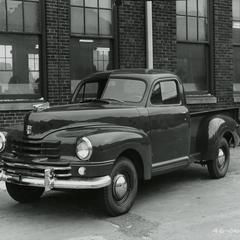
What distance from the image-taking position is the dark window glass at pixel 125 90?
7.30 metres

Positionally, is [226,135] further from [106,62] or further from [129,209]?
[106,62]

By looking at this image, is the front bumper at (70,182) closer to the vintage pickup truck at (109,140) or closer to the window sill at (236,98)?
the vintage pickup truck at (109,140)

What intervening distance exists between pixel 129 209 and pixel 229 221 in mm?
1266

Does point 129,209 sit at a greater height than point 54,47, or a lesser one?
lesser

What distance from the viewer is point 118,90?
7.41m

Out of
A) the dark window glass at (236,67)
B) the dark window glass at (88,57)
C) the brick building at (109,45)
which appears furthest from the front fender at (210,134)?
the dark window glass at (236,67)

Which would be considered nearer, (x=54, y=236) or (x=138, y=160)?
(x=54, y=236)

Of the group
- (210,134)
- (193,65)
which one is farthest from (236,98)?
(210,134)

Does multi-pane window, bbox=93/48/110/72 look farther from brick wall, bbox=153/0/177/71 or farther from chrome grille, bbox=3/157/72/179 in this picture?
chrome grille, bbox=3/157/72/179

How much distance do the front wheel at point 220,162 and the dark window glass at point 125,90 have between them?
201 cm

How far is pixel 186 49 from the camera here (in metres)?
13.7

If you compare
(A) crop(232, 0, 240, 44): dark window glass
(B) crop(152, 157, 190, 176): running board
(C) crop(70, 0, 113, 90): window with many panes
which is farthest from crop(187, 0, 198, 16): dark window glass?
(B) crop(152, 157, 190, 176): running board

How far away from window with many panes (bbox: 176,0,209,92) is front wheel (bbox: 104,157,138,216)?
731 centimetres

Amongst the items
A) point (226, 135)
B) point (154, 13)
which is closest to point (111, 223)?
point (226, 135)
